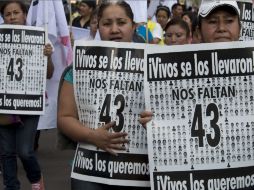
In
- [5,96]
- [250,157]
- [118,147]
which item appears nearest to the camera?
[250,157]

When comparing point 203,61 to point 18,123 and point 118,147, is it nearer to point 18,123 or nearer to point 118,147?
point 118,147

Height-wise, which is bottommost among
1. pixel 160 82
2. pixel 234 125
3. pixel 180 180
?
pixel 180 180

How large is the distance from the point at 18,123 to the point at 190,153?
2967 mm

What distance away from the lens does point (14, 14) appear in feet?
19.7

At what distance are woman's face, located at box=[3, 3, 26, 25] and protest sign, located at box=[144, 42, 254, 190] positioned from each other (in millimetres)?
3013

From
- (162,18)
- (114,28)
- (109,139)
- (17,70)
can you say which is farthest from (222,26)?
(162,18)

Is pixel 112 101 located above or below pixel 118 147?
above

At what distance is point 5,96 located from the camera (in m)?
5.68

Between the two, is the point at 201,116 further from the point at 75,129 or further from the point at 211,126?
the point at 75,129

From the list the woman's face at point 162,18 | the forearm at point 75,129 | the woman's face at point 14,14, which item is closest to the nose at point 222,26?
the forearm at point 75,129

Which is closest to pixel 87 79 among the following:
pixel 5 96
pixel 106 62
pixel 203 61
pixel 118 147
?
pixel 106 62

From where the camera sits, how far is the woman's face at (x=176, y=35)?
5.95m

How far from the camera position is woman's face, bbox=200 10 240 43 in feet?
10.7

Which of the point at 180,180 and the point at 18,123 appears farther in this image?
the point at 18,123
